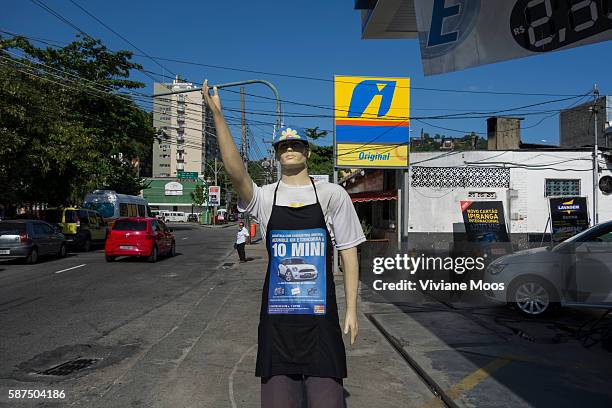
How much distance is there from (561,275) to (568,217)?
Result: 5496 mm

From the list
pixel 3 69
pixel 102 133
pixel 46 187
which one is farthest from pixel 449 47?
pixel 102 133

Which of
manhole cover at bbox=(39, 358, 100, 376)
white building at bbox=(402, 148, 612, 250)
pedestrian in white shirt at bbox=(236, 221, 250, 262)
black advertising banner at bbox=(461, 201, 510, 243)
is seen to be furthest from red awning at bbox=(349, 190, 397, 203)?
manhole cover at bbox=(39, 358, 100, 376)

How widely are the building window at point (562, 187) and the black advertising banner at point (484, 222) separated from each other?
10391 millimetres

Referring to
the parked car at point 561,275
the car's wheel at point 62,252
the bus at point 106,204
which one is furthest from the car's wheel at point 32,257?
the parked car at point 561,275

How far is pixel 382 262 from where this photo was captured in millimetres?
13492

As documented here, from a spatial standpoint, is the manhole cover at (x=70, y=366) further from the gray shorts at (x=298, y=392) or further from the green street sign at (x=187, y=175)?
the green street sign at (x=187, y=175)

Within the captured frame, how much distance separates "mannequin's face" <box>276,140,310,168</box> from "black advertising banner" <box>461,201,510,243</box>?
8.77 m

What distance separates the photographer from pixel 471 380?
5.08 meters

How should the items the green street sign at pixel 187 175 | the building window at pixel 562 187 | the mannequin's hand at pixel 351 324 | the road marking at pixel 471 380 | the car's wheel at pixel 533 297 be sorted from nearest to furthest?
1. the mannequin's hand at pixel 351 324
2. the road marking at pixel 471 380
3. the car's wheel at pixel 533 297
4. the building window at pixel 562 187
5. the green street sign at pixel 187 175

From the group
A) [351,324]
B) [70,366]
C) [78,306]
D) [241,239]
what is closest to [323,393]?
[351,324]

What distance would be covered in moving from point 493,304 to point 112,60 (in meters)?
30.6

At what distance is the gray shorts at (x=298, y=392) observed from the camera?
2.59 meters

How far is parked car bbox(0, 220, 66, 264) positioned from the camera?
53.1 ft

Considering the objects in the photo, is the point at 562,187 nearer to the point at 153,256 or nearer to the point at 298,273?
the point at 153,256
